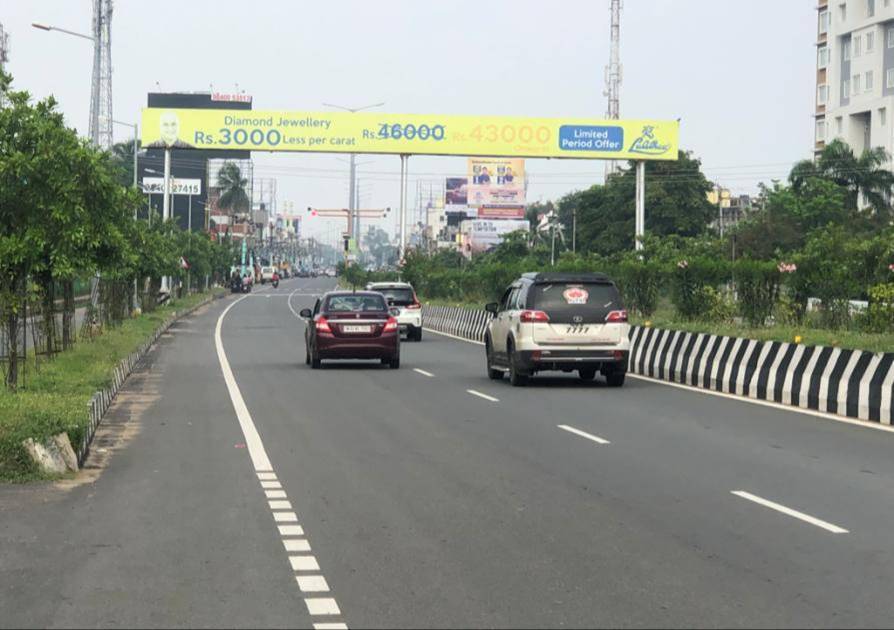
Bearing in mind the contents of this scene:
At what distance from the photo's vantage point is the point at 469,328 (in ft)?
140

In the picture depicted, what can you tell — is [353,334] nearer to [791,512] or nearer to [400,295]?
[400,295]

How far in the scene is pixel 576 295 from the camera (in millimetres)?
22062

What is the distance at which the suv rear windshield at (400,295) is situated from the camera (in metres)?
38.9

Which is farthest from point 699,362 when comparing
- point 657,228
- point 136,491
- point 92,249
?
point 657,228

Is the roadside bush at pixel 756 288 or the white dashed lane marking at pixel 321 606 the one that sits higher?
the roadside bush at pixel 756 288

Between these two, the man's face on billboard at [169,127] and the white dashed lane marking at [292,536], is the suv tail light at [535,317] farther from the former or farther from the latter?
the man's face on billboard at [169,127]

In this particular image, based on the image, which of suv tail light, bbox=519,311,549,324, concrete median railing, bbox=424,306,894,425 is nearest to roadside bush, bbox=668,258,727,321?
concrete median railing, bbox=424,306,894,425

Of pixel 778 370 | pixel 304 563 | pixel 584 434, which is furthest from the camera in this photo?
pixel 778 370

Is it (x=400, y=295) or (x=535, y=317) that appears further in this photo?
(x=400, y=295)

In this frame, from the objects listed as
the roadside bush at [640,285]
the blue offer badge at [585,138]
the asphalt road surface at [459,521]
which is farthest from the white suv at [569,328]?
the blue offer badge at [585,138]

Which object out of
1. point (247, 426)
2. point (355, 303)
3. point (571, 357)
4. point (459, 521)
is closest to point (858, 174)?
point (355, 303)

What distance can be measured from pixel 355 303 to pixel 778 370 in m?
10.1

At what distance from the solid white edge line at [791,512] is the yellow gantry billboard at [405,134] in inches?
1977

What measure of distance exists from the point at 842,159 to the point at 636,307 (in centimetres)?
4820
